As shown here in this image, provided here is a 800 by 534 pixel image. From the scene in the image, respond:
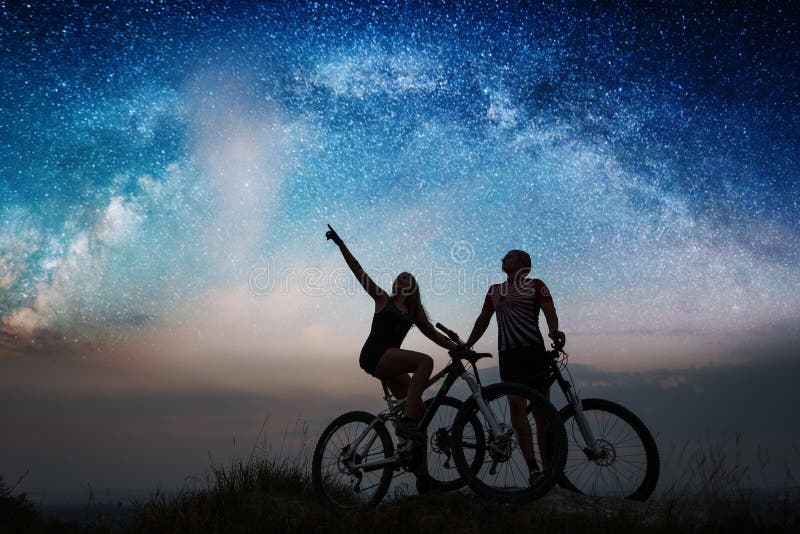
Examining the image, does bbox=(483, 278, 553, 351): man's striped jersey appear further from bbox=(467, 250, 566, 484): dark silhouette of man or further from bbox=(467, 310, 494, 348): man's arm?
bbox=(467, 310, 494, 348): man's arm

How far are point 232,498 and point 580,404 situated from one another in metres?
4.51

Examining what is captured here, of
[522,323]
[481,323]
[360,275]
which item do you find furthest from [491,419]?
[360,275]

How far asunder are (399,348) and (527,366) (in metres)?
1.51

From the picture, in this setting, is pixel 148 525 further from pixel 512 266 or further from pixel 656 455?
pixel 656 455

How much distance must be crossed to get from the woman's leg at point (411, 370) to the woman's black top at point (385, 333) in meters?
0.09

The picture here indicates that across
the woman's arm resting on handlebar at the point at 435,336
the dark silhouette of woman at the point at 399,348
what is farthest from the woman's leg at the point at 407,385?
the woman's arm resting on handlebar at the point at 435,336

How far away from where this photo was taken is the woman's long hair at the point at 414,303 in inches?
241

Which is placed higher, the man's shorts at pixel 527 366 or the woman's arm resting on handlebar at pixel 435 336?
the woman's arm resting on handlebar at pixel 435 336

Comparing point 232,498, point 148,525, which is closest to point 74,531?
point 148,525

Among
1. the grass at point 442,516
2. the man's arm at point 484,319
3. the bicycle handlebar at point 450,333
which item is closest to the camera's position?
the grass at point 442,516

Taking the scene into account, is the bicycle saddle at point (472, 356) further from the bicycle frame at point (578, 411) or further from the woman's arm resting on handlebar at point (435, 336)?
the bicycle frame at point (578, 411)

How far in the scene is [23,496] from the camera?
1301 cm

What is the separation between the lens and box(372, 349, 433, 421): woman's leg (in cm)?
569

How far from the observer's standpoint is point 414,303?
6.15 meters
